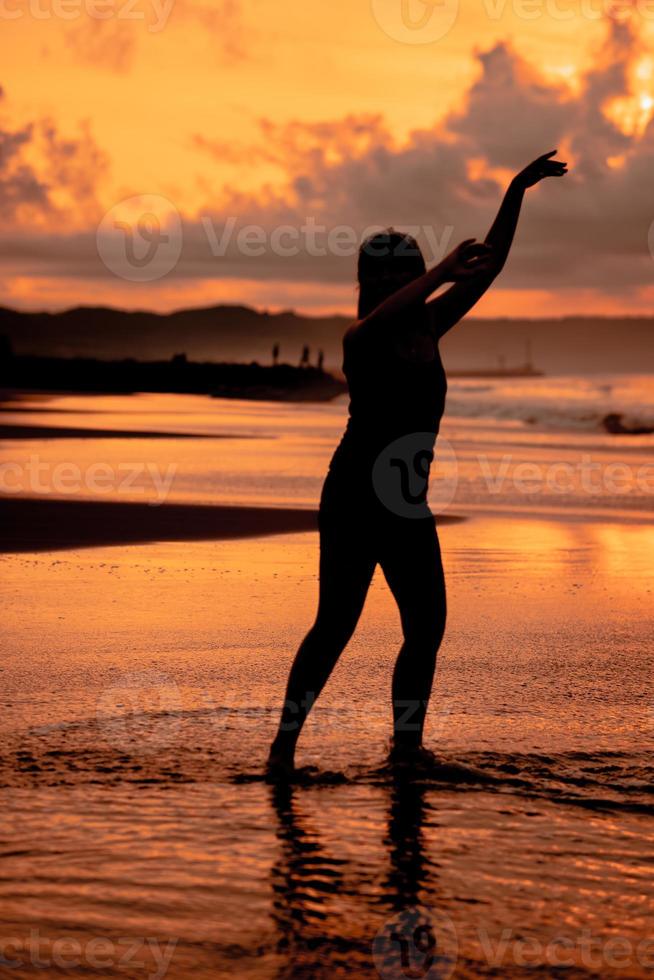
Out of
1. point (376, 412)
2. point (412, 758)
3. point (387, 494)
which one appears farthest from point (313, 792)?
point (376, 412)

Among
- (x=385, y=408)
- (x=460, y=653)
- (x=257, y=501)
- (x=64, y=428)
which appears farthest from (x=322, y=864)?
(x=64, y=428)

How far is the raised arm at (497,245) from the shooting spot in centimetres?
515

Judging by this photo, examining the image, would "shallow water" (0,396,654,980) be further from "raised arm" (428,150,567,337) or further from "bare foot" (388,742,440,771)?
"raised arm" (428,150,567,337)

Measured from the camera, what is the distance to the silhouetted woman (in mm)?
4941

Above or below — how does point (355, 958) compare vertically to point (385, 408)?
below

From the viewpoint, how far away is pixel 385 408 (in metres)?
4.97

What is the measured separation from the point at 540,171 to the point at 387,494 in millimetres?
1341

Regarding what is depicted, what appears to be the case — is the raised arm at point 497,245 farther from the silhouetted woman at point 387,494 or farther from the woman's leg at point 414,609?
the woman's leg at point 414,609

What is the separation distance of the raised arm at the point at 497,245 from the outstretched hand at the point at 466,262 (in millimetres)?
291

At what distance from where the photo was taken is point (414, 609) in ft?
16.9

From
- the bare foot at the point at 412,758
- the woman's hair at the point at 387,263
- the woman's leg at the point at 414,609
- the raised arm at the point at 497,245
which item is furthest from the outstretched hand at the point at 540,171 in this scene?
the bare foot at the point at 412,758

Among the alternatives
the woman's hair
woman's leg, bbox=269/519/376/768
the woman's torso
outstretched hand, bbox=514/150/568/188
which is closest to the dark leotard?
the woman's torso

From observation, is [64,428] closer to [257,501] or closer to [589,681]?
[257,501]

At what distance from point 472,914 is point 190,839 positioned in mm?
961
